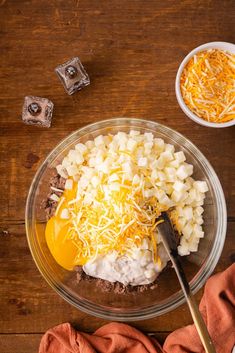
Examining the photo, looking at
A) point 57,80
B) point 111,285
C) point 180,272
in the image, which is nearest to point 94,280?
point 111,285

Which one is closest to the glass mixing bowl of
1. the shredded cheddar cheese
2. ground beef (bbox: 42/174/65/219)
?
ground beef (bbox: 42/174/65/219)

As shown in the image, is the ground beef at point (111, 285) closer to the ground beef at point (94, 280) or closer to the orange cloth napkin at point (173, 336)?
the ground beef at point (94, 280)

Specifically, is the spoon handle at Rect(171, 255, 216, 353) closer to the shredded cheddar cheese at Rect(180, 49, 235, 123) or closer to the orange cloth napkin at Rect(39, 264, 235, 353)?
the orange cloth napkin at Rect(39, 264, 235, 353)

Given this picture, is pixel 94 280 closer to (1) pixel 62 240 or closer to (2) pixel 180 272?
(1) pixel 62 240

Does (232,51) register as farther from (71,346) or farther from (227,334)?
(71,346)

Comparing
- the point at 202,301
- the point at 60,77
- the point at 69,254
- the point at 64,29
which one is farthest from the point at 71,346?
the point at 64,29

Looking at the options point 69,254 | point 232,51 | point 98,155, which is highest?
point 232,51

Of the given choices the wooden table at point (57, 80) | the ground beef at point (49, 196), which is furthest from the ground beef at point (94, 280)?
the wooden table at point (57, 80)
